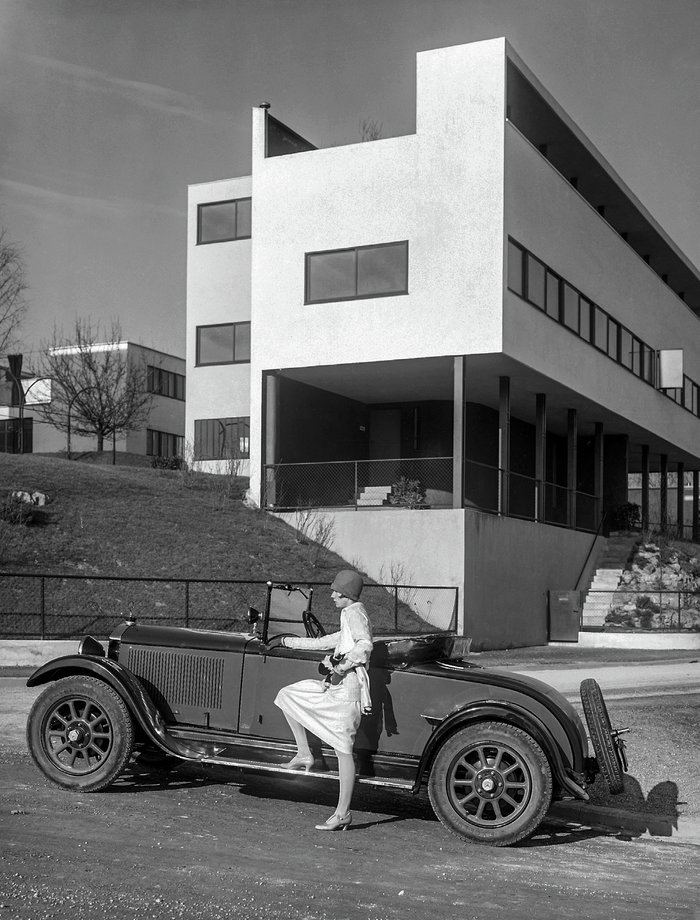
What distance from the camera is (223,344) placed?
3409cm

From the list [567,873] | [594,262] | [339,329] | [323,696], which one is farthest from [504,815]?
[594,262]

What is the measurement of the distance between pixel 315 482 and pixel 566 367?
733cm

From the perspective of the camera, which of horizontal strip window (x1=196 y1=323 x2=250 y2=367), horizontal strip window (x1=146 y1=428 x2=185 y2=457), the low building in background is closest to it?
horizontal strip window (x1=196 y1=323 x2=250 y2=367)

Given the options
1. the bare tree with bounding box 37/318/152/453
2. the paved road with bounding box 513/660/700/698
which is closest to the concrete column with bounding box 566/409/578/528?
the paved road with bounding box 513/660/700/698

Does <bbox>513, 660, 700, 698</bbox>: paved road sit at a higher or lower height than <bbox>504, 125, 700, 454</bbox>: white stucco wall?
lower

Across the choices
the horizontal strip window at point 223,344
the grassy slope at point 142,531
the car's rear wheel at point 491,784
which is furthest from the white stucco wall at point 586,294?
the car's rear wheel at point 491,784

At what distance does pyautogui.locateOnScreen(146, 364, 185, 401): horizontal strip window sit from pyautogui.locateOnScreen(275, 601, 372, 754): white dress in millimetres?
48623

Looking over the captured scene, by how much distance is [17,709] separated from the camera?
12.4 meters

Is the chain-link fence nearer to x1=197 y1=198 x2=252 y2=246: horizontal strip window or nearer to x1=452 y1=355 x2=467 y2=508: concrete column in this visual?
x1=452 y1=355 x2=467 y2=508: concrete column

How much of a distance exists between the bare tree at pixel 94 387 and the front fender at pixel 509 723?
42520mm

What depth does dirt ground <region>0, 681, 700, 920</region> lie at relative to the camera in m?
5.86

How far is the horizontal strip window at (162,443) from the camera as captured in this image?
188 feet

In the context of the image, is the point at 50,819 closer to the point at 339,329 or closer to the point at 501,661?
the point at 501,661

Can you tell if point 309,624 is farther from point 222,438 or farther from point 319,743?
point 222,438
